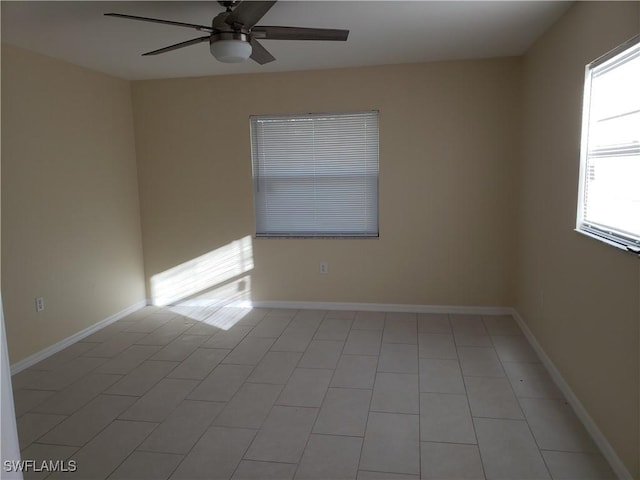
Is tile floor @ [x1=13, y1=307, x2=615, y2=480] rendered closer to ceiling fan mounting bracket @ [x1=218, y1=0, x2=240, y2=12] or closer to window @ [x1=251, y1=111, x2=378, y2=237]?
window @ [x1=251, y1=111, x2=378, y2=237]

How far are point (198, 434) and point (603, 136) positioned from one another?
2.59 metres

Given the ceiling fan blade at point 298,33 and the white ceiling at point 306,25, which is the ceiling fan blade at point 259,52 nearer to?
the ceiling fan blade at point 298,33

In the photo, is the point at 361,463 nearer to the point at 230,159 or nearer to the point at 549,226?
the point at 549,226

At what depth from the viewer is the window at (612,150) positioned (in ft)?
6.89

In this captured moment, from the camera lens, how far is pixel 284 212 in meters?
4.74

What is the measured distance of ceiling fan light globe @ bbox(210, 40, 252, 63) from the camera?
2.47m

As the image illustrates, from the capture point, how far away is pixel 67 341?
392 centimetres

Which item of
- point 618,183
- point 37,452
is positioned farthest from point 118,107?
point 618,183

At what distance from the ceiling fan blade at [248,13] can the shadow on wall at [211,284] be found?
2.64 metres

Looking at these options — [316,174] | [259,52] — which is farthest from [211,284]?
[259,52]

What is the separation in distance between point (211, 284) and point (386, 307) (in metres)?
1.78

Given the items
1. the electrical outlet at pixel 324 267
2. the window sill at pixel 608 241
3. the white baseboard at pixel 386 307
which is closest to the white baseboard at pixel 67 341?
the white baseboard at pixel 386 307

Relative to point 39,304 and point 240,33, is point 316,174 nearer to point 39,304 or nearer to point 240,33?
point 240,33

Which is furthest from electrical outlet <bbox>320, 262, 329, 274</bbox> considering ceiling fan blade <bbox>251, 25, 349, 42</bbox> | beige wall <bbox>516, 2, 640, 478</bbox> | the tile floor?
ceiling fan blade <bbox>251, 25, 349, 42</bbox>
